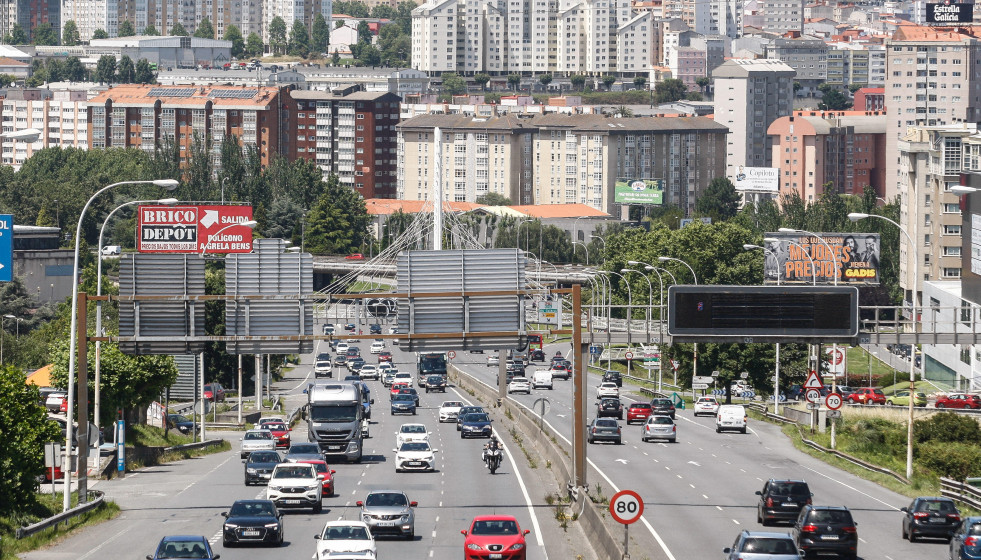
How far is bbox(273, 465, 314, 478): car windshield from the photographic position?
49.2 metres

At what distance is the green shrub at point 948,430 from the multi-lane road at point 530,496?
20.7 feet

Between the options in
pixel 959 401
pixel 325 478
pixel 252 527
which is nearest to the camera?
pixel 252 527

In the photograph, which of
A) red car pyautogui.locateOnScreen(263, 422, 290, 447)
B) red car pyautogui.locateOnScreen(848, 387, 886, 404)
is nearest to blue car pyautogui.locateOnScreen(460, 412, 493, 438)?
red car pyautogui.locateOnScreen(263, 422, 290, 447)

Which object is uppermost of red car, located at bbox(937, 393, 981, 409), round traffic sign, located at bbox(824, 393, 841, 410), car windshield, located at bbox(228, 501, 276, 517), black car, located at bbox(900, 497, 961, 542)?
round traffic sign, located at bbox(824, 393, 841, 410)

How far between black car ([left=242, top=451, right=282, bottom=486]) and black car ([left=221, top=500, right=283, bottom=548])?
1440 centimetres

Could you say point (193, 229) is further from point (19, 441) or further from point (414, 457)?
point (19, 441)

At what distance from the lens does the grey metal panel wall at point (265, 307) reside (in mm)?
49594

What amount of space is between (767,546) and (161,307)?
21422 millimetres

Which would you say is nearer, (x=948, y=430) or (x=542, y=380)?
(x=948, y=430)

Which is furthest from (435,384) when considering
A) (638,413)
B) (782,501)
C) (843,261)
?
(782,501)

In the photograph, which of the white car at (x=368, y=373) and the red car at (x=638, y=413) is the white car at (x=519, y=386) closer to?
the white car at (x=368, y=373)

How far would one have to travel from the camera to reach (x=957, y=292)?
130 m

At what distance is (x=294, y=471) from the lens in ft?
162

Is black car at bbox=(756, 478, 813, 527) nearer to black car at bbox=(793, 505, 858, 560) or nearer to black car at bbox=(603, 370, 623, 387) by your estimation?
black car at bbox=(793, 505, 858, 560)
